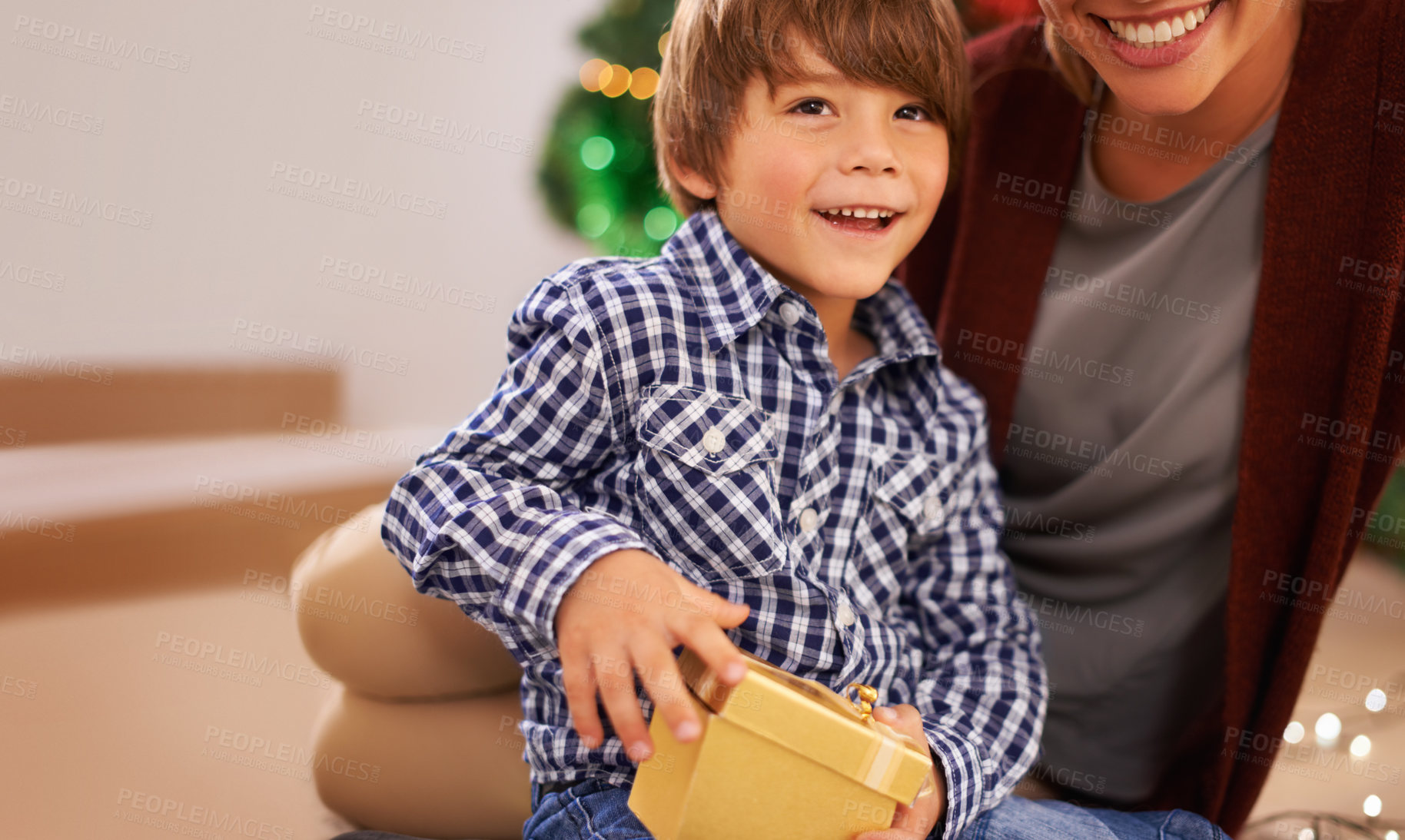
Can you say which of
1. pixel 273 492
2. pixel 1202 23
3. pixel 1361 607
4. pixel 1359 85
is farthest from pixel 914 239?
pixel 1361 607

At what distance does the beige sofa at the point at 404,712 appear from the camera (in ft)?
3.16

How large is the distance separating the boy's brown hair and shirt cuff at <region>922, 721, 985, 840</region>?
0.52 metres

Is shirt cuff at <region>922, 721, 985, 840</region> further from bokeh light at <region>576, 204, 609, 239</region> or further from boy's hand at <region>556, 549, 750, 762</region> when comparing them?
bokeh light at <region>576, 204, 609, 239</region>

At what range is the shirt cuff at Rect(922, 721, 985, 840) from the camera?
2.72 ft

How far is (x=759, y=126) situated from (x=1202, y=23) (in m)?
0.41

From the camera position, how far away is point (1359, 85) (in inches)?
37.9

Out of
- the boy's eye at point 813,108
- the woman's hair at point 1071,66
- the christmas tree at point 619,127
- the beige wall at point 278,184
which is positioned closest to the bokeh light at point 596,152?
the christmas tree at point 619,127

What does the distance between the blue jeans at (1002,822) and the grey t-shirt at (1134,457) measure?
204 millimetres

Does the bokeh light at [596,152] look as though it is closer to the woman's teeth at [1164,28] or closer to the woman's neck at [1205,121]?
the woman's neck at [1205,121]

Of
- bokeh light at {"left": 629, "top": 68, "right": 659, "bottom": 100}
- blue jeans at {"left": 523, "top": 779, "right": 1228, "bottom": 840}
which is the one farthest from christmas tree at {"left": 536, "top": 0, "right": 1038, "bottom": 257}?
blue jeans at {"left": 523, "top": 779, "right": 1228, "bottom": 840}

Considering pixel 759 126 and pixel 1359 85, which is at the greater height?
pixel 1359 85

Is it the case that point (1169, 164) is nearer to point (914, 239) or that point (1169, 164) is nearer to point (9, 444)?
point (914, 239)

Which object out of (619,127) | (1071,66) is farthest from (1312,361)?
(619,127)

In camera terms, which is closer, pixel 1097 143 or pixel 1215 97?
pixel 1215 97
